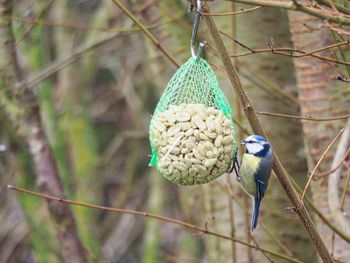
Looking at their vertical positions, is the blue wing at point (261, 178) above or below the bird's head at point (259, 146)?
below

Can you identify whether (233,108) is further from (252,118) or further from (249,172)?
(252,118)

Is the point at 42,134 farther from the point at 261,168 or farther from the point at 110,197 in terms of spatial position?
the point at 110,197

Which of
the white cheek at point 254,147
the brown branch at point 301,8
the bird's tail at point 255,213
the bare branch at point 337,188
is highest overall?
the brown branch at point 301,8

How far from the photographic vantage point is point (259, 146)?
2039 millimetres

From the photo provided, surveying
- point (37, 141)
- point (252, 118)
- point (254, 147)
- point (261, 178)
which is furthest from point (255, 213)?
point (37, 141)

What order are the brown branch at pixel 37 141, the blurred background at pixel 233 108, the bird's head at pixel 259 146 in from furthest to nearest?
the brown branch at pixel 37 141 < the blurred background at pixel 233 108 < the bird's head at pixel 259 146

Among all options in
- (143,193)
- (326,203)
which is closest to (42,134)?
(326,203)

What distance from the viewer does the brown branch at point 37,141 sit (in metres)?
3.46

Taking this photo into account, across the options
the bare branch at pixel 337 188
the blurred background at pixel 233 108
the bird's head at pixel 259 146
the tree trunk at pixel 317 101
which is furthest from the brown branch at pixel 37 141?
the bird's head at pixel 259 146

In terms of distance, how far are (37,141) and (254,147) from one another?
5.68 feet

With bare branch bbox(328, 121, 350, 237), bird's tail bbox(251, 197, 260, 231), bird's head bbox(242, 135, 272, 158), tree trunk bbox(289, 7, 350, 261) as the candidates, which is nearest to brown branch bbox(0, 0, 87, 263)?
tree trunk bbox(289, 7, 350, 261)

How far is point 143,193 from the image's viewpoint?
6.71 m

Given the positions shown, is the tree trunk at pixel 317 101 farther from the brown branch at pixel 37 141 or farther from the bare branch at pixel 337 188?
the brown branch at pixel 37 141

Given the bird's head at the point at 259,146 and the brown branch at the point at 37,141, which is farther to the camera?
the brown branch at the point at 37,141
